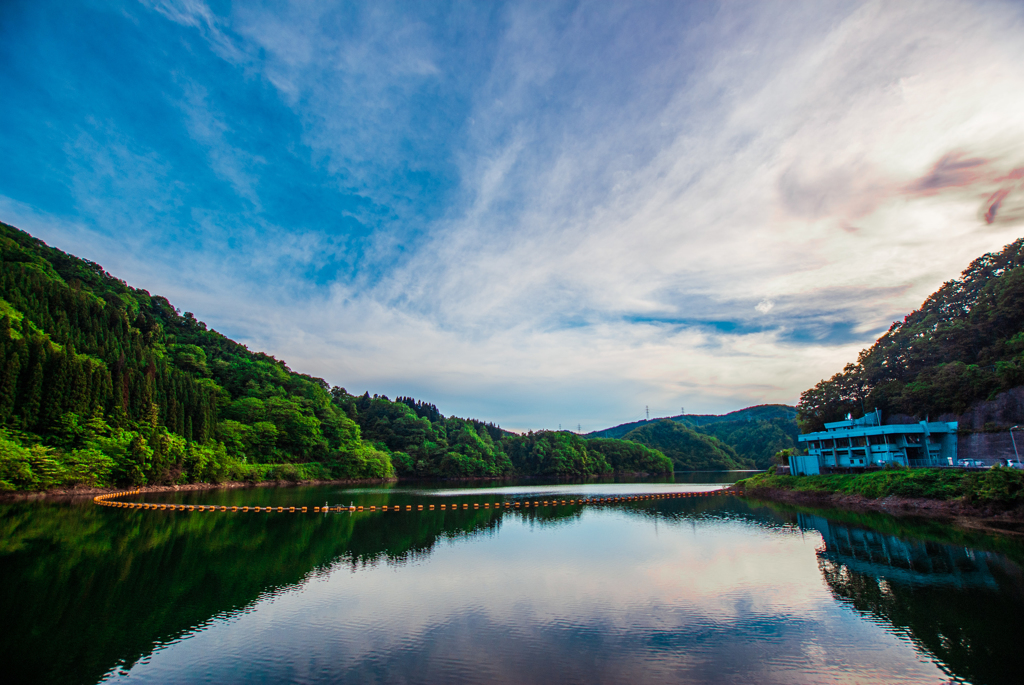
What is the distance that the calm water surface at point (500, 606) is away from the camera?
9992mm

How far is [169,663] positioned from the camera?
996cm

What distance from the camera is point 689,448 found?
156625 mm

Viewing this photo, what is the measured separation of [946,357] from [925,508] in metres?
25.4

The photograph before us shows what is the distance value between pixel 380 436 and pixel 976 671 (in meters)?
108

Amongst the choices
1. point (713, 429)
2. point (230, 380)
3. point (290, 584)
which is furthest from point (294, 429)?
point (713, 429)

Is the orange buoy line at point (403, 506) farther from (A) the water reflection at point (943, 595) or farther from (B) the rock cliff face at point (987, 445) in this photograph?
(A) the water reflection at point (943, 595)

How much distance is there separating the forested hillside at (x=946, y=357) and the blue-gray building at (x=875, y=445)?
2.17m

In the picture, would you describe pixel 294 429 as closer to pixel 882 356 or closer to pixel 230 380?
pixel 230 380

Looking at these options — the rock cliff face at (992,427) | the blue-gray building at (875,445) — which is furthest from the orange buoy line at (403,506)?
the rock cliff face at (992,427)

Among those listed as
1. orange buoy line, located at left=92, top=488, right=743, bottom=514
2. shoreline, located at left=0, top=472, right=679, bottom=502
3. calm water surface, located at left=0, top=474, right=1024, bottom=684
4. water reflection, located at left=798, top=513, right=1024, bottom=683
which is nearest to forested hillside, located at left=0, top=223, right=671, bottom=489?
shoreline, located at left=0, top=472, right=679, bottom=502

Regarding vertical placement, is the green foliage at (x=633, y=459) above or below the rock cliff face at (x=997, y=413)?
below

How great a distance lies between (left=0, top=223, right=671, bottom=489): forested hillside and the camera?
39500 millimetres

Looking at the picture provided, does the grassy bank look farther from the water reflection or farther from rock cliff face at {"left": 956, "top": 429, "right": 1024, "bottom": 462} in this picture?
the water reflection

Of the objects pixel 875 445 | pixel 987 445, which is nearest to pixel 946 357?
pixel 875 445
